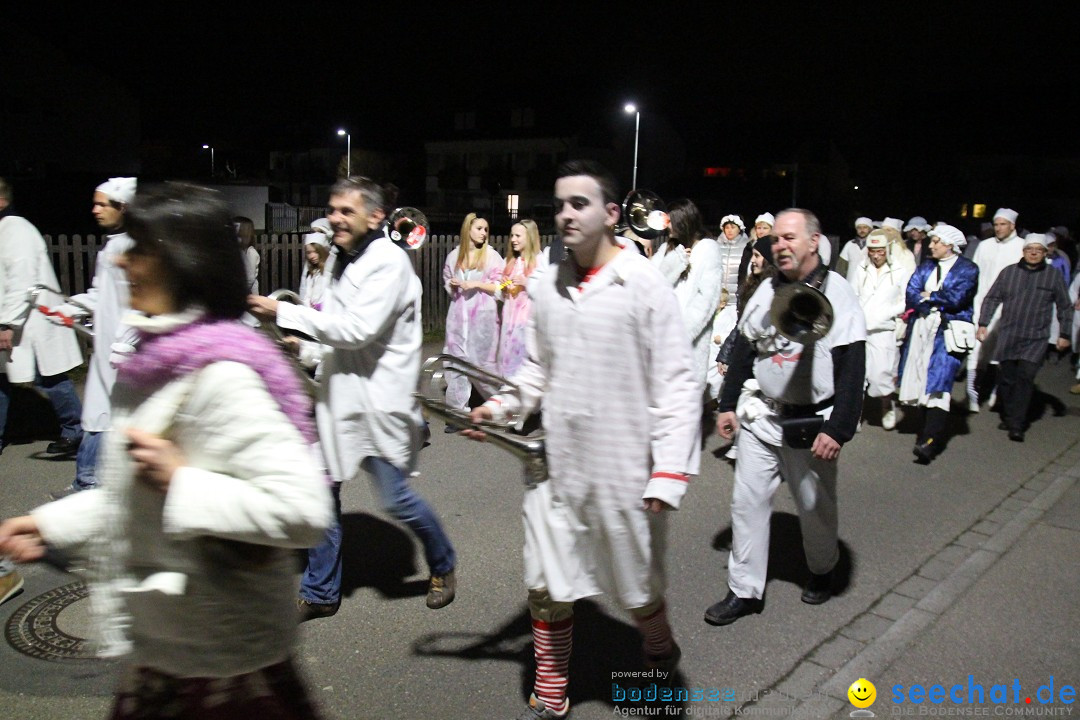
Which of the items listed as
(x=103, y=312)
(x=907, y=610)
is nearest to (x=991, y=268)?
(x=907, y=610)

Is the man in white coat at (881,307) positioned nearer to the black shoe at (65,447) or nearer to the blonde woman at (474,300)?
the blonde woman at (474,300)

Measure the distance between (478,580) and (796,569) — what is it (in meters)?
1.91

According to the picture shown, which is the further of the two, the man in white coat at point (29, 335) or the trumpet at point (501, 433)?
the man in white coat at point (29, 335)

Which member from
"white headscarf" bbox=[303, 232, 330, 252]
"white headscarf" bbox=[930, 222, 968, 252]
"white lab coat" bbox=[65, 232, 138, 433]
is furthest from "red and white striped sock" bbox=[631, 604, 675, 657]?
"white headscarf" bbox=[930, 222, 968, 252]

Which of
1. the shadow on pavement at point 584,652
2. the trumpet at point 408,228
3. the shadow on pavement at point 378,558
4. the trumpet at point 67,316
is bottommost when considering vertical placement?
the shadow on pavement at point 584,652

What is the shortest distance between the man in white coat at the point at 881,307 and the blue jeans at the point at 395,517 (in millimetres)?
5097

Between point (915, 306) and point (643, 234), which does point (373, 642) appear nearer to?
point (643, 234)

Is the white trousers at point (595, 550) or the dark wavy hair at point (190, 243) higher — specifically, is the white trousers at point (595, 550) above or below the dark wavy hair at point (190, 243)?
below

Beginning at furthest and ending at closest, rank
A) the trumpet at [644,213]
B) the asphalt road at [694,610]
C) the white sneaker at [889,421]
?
the white sneaker at [889,421] → the trumpet at [644,213] → the asphalt road at [694,610]

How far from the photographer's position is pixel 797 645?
414 centimetres

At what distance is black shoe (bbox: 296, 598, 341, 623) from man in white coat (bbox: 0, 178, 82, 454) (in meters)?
3.48

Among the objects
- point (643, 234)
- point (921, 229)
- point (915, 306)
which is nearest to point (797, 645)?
point (643, 234)

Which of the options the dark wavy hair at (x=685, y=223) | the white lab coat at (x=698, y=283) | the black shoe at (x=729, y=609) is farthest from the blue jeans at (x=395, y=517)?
the dark wavy hair at (x=685, y=223)

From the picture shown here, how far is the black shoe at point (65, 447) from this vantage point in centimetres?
663
